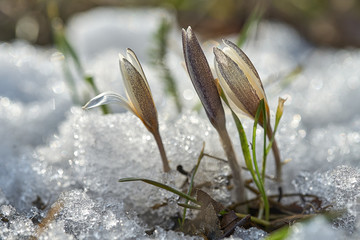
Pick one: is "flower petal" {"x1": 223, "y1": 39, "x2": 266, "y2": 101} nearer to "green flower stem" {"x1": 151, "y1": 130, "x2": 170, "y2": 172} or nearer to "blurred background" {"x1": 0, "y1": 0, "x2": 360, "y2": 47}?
"green flower stem" {"x1": 151, "y1": 130, "x2": 170, "y2": 172}

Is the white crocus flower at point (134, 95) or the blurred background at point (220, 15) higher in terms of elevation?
the blurred background at point (220, 15)

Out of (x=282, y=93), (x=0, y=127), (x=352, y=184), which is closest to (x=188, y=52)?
(x=352, y=184)

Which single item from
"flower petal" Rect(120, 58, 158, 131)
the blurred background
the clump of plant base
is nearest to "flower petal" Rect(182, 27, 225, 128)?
the clump of plant base

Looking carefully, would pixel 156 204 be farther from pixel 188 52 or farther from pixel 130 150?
pixel 188 52

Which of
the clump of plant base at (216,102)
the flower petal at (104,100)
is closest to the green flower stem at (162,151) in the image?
the clump of plant base at (216,102)

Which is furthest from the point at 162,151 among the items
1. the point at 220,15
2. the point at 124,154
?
the point at 220,15

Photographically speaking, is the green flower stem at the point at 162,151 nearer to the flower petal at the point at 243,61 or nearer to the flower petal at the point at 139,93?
the flower petal at the point at 139,93
